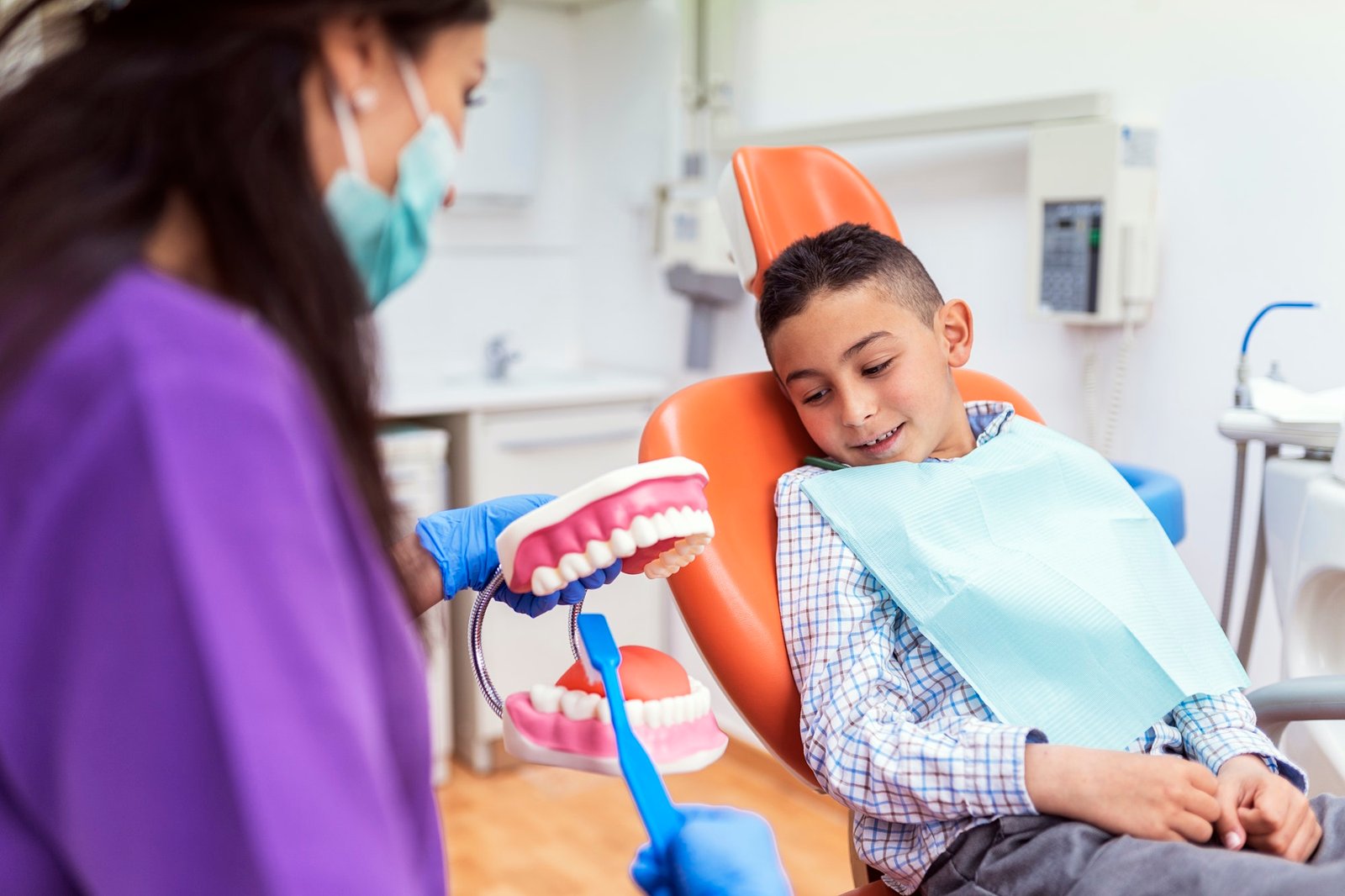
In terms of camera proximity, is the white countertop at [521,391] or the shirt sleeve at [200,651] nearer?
the shirt sleeve at [200,651]

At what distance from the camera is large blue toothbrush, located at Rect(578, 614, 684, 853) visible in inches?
30.5

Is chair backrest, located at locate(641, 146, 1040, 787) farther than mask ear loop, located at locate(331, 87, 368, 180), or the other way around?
chair backrest, located at locate(641, 146, 1040, 787)

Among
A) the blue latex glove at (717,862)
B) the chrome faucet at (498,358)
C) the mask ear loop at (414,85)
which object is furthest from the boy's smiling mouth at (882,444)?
the chrome faucet at (498,358)

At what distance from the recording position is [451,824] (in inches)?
104

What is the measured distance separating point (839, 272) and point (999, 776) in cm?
57

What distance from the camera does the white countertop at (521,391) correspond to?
8.96 feet

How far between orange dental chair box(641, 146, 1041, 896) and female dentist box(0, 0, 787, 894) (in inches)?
24.4

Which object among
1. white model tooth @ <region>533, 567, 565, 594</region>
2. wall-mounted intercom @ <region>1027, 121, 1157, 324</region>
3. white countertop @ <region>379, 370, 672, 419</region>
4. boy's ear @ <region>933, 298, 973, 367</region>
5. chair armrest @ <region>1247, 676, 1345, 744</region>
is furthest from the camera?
white countertop @ <region>379, 370, 672, 419</region>

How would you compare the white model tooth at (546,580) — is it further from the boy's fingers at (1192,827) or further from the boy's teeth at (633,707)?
the boy's fingers at (1192,827)

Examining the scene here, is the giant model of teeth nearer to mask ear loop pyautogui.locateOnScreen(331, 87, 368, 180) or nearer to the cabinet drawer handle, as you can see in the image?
mask ear loop pyautogui.locateOnScreen(331, 87, 368, 180)

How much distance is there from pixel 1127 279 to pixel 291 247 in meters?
1.66

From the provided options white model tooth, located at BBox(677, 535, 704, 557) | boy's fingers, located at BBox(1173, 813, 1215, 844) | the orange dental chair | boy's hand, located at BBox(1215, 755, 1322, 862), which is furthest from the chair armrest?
white model tooth, located at BBox(677, 535, 704, 557)

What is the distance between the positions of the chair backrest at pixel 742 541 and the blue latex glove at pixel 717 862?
47cm

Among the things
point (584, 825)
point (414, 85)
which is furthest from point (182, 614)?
point (584, 825)
